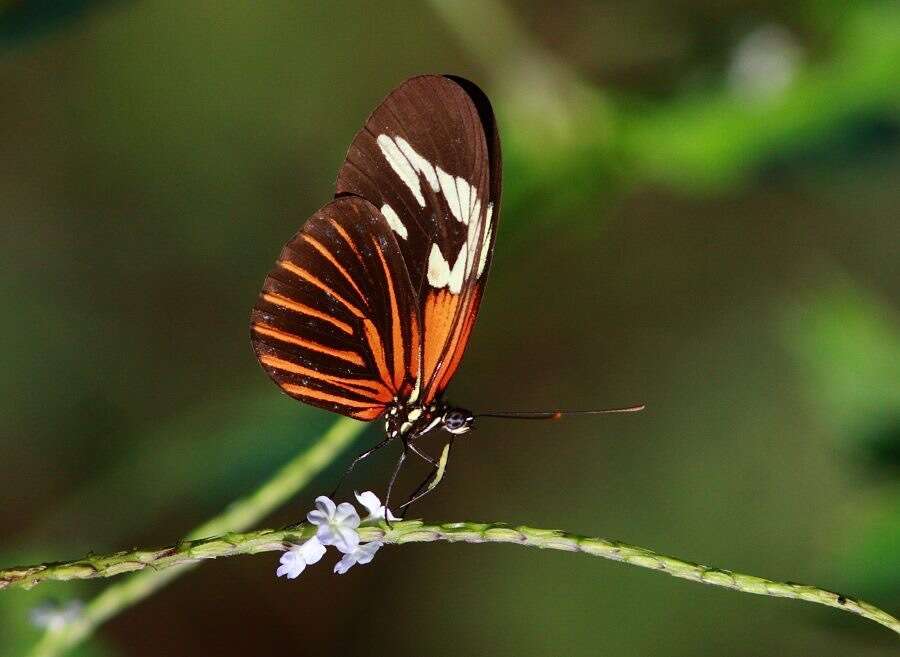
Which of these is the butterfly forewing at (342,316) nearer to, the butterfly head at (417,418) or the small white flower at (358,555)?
the butterfly head at (417,418)

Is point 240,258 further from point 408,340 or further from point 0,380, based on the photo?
point 408,340

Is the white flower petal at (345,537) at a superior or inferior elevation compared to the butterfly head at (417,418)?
inferior

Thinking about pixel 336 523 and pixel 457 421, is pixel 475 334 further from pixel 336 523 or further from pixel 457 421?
pixel 336 523

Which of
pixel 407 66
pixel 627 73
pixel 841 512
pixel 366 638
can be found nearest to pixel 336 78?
pixel 407 66

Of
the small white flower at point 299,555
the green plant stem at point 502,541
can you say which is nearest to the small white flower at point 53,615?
the green plant stem at point 502,541

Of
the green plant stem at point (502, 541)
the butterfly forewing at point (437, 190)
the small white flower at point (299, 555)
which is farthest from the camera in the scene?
the butterfly forewing at point (437, 190)
